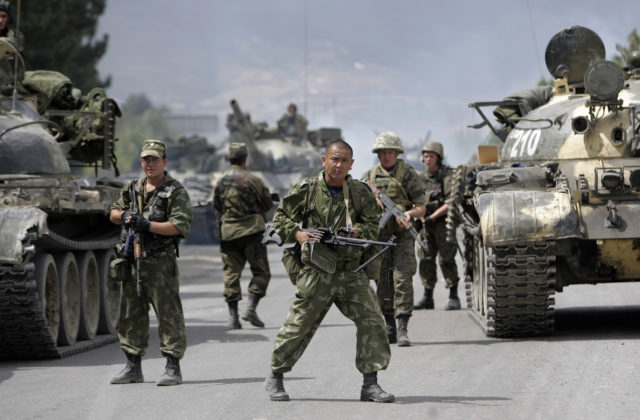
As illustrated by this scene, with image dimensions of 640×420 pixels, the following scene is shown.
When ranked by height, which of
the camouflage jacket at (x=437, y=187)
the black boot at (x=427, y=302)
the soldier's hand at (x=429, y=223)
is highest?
the camouflage jacket at (x=437, y=187)

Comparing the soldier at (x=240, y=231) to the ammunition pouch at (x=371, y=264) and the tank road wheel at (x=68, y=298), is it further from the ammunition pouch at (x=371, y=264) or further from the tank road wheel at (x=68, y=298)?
the ammunition pouch at (x=371, y=264)

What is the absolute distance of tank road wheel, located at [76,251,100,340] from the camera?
1309 cm

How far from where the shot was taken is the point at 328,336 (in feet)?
41.8

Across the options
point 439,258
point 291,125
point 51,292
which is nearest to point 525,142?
point 439,258

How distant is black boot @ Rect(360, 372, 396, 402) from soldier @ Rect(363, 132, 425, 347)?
3055mm

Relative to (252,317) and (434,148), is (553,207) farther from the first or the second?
(434,148)

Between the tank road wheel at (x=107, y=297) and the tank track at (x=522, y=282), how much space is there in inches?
179

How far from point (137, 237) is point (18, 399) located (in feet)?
4.63

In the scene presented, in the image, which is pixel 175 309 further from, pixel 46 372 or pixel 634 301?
pixel 634 301

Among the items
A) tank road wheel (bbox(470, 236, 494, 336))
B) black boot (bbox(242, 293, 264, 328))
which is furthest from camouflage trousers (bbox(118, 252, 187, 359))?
black boot (bbox(242, 293, 264, 328))

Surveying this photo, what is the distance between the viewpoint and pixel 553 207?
11.2 metres

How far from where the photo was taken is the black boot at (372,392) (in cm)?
822

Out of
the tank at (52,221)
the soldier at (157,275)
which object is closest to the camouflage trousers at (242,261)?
the tank at (52,221)

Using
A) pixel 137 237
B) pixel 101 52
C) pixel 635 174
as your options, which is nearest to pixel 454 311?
pixel 635 174
